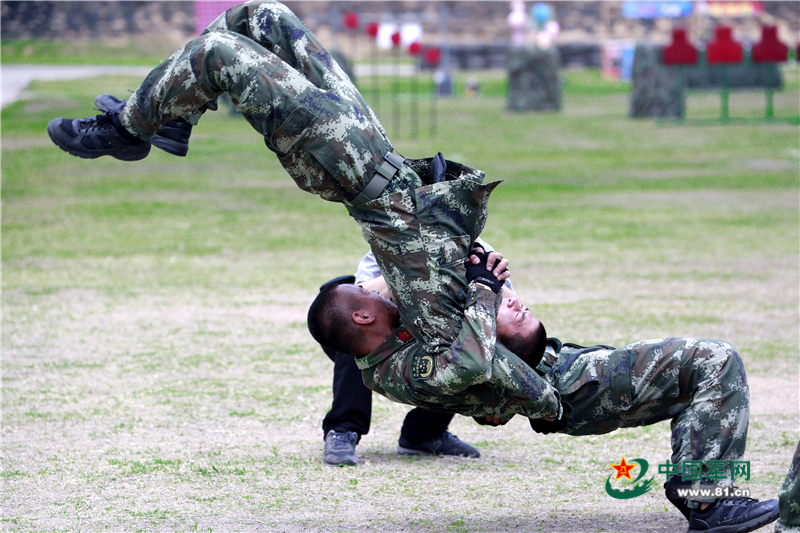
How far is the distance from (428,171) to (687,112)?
80.3 ft

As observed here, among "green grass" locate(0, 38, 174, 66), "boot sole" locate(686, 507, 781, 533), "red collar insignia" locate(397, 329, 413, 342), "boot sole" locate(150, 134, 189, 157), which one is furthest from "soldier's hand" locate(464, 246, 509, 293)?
"green grass" locate(0, 38, 174, 66)

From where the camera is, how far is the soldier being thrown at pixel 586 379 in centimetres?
360

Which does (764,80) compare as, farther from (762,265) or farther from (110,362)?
(110,362)

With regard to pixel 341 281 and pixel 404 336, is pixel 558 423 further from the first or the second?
pixel 341 281

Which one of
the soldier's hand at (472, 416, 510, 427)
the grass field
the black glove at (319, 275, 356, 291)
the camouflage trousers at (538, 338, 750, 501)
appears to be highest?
the black glove at (319, 275, 356, 291)

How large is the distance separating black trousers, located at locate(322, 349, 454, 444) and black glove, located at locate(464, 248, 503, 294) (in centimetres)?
99

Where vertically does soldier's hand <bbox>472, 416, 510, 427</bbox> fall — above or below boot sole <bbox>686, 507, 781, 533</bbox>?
above

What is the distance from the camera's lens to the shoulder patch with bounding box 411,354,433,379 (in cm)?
370

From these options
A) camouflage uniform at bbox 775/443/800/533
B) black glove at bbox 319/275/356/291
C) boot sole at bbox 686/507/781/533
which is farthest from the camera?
black glove at bbox 319/275/356/291

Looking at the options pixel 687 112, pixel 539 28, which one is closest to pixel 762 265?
pixel 687 112

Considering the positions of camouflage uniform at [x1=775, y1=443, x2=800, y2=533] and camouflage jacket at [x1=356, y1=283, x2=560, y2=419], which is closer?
camouflage uniform at [x1=775, y1=443, x2=800, y2=533]

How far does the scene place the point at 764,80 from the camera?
1136 inches

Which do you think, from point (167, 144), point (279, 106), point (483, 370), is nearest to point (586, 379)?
point (483, 370)

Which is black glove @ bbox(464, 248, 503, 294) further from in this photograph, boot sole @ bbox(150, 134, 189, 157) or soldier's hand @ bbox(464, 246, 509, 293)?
boot sole @ bbox(150, 134, 189, 157)
